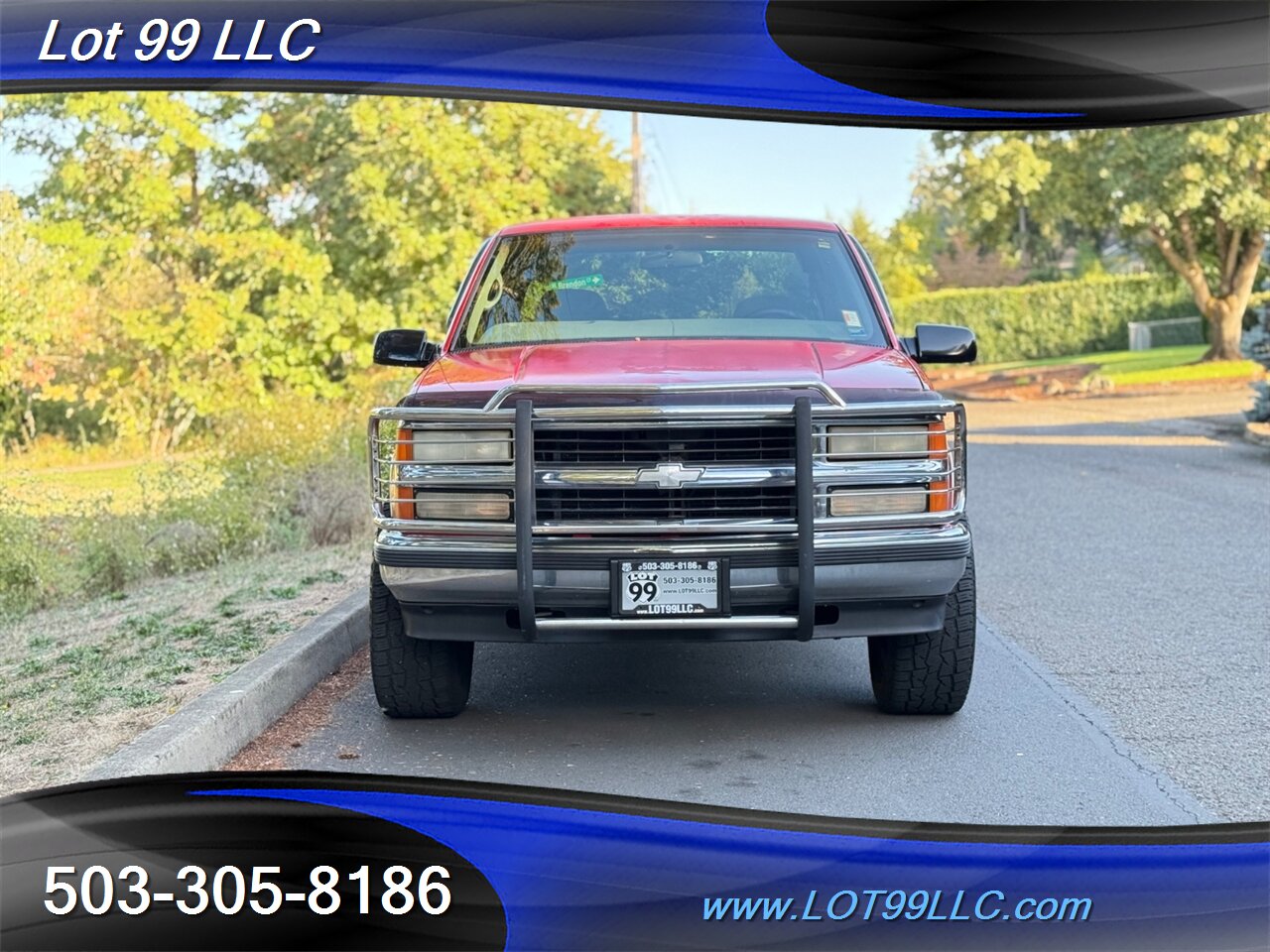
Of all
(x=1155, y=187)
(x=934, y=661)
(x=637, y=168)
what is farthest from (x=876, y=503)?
(x=637, y=168)

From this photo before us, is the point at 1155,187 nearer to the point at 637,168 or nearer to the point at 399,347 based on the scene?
the point at 637,168

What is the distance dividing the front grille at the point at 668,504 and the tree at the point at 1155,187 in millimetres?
26175

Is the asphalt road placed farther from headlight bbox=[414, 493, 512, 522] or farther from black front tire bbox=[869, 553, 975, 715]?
headlight bbox=[414, 493, 512, 522]

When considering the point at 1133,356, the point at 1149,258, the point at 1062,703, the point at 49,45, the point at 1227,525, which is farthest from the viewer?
the point at 1133,356

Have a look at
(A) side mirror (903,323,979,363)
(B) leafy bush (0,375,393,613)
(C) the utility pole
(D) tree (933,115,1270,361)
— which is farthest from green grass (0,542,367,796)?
(C) the utility pole

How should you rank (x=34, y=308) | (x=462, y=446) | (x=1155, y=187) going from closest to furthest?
(x=462, y=446) < (x=34, y=308) < (x=1155, y=187)

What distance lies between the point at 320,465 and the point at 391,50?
196 inches

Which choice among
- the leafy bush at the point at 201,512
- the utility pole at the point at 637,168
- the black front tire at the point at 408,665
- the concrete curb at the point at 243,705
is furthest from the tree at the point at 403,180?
the utility pole at the point at 637,168

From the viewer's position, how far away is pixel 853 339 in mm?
6922

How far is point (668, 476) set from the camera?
5730mm

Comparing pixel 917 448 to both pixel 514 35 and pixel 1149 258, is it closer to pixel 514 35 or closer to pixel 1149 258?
pixel 514 35

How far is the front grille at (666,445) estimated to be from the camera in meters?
5.77

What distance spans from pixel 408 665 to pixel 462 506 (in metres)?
0.84

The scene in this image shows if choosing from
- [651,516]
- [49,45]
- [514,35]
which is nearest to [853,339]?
[651,516]
